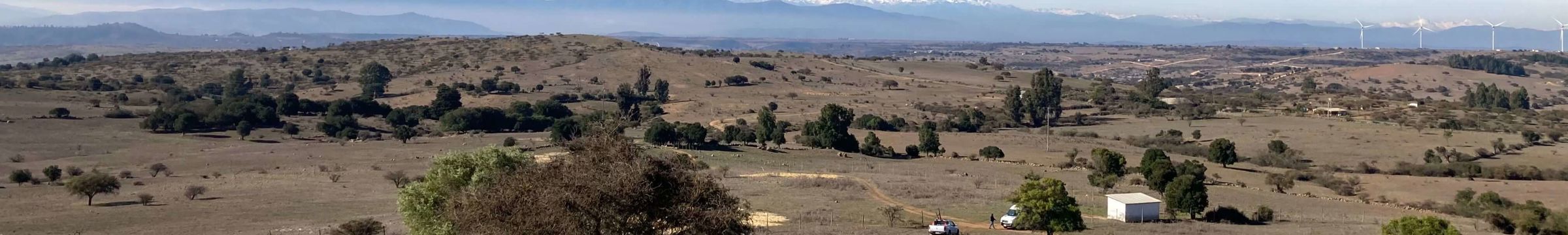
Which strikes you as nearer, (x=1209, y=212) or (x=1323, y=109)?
(x=1209, y=212)

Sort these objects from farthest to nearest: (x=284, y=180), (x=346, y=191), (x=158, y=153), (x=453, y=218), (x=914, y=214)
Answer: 1. (x=158, y=153)
2. (x=284, y=180)
3. (x=346, y=191)
4. (x=914, y=214)
5. (x=453, y=218)

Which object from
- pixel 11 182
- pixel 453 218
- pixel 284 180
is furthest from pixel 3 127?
→ pixel 453 218

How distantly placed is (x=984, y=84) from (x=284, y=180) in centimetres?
8498

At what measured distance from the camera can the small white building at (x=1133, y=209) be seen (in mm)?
33031

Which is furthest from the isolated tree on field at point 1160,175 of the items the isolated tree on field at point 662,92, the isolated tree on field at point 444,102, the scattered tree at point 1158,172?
the isolated tree on field at point 662,92

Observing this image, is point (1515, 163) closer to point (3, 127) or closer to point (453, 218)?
point (453, 218)

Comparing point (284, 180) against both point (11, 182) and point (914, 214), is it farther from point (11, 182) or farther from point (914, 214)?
point (914, 214)

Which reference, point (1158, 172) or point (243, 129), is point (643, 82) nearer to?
point (243, 129)

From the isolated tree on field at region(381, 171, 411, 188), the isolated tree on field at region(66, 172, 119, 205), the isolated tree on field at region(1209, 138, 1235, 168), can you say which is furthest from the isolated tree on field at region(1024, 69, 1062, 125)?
the isolated tree on field at region(66, 172, 119, 205)

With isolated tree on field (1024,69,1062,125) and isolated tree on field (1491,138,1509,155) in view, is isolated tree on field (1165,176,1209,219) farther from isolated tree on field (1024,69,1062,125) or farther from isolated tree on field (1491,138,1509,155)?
isolated tree on field (1024,69,1062,125)

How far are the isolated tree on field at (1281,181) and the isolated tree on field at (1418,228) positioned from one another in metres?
18.4

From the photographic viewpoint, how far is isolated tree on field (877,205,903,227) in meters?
31.6

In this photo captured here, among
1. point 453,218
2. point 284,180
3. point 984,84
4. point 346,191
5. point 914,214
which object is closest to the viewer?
point 453,218

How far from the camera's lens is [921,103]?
94.2m
